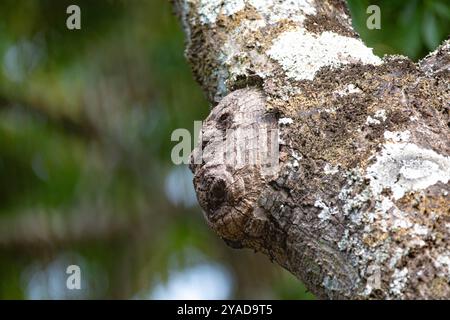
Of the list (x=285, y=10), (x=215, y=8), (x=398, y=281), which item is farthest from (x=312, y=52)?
(x=398, y=281)

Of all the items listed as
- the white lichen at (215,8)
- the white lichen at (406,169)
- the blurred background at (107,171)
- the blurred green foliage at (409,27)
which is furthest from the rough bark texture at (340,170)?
the blurred background at (107,171)

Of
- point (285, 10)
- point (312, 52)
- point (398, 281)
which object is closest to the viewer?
point (398, 281)

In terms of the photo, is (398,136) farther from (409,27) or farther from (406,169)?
(409,27)

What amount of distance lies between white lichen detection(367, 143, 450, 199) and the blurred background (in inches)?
76.7

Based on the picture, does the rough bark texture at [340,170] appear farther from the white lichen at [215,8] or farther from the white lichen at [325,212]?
the white lichen at [215,8]

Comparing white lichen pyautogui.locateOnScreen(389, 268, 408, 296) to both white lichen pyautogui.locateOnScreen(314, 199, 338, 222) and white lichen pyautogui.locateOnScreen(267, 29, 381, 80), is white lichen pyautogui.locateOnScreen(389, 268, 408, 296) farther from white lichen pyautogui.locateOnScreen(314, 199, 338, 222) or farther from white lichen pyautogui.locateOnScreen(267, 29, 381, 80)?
white lichen pyautogui.locateOnScreen(267, 29, 381, 80)

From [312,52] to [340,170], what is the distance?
0.23 meters

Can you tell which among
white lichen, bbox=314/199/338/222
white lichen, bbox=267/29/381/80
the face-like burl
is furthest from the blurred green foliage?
white lichen, bbox=314/199/338/222

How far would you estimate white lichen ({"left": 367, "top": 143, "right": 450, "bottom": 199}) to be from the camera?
0.71 metres

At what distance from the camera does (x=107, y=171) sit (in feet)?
10.4

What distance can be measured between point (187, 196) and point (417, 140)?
2.35 metres

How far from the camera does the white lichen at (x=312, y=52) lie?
0.90 m

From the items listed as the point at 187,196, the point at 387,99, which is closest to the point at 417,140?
the point at 387,99

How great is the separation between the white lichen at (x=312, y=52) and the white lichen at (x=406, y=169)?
0.56 ft
